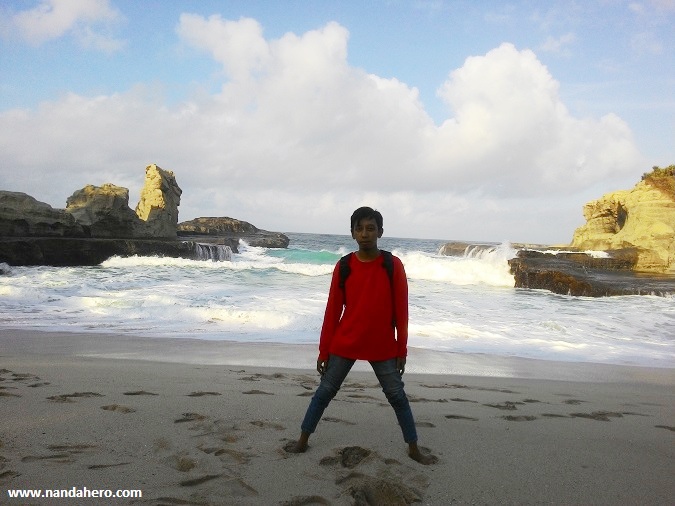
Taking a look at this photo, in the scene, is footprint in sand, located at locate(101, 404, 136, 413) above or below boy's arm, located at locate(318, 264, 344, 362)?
below

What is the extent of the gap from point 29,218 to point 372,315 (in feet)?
83.2

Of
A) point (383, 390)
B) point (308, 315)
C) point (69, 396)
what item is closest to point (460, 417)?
point (383, 390)

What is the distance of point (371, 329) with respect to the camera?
2.97 meters

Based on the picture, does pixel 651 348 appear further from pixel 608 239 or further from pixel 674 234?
pixel 608 239

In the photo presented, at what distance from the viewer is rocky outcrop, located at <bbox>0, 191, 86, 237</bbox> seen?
72.8 feet

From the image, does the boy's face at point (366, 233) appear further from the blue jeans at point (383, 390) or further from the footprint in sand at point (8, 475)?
the footprint in sand at point (8, 475)

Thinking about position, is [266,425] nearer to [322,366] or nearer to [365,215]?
[322,366]

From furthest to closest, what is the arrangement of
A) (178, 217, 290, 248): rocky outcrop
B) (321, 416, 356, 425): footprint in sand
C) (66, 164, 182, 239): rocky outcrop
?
(178, 217, 290, 248): rocky outcrop → (66, 164, 182, 239): rocky outcrop → (321, 416, 356, 425): footprint in sand

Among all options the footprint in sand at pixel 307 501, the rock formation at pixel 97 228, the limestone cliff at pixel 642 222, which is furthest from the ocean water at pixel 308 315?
the limestone cliff at pixel 642 222

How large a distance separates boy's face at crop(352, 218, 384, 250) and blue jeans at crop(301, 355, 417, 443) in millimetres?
765

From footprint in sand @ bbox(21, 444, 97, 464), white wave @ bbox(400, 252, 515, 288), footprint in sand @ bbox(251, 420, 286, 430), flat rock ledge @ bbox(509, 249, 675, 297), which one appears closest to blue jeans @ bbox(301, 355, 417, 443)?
footprint in sand @ bbox(251, 420, 286, 430)

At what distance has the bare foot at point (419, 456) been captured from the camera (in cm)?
287

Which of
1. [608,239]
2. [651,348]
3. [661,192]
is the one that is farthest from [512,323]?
[608,239]

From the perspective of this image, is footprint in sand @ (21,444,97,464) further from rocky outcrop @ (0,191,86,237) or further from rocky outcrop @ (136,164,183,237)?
rocky outcrop @ (136,164,183,237)
